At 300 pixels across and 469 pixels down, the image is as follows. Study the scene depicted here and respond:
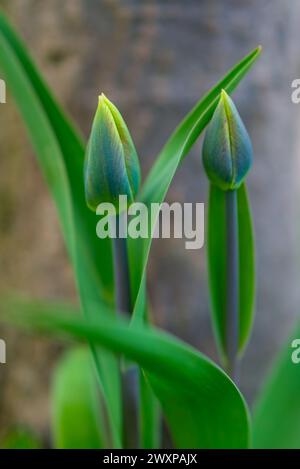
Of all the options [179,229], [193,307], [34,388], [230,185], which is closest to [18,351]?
[34,388]

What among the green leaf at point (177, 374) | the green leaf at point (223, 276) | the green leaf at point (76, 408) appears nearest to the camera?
the green leaf at point (177, 374)

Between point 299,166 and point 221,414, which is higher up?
point 299,166

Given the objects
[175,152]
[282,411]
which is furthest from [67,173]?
[282,411]

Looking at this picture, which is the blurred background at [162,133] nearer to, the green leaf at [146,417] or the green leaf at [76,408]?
the green leaf at [76,408]

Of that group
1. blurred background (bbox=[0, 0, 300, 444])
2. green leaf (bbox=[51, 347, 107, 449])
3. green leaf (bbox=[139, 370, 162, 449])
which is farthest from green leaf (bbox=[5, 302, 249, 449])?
blurred background (bbox=[0, 0, 300, 444])

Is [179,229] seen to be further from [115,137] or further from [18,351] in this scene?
[18,351]

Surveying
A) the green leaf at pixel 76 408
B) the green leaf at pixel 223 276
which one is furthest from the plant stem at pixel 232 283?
the green leaf at pixel 76 408

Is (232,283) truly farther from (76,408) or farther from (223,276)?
(76,408)
